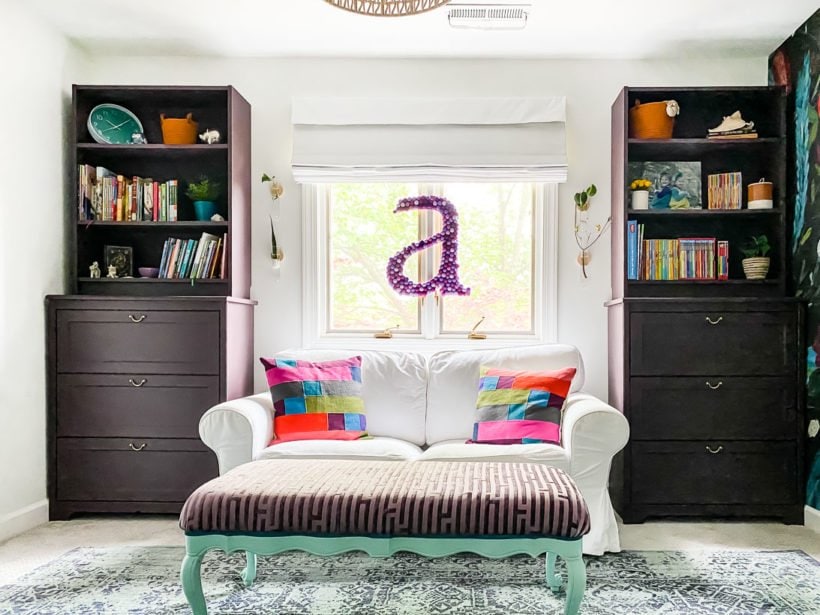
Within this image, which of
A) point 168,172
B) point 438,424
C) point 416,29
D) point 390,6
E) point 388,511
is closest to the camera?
point 390,6

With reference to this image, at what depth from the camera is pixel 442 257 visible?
13.1ft

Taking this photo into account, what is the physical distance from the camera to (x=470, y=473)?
240cm

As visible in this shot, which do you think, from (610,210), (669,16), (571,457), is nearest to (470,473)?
(571,457)

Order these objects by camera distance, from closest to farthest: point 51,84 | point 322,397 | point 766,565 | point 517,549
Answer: point 517,549 < point 766,565 < point 322,397 < point 51,84

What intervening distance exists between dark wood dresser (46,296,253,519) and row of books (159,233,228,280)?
1.03ft

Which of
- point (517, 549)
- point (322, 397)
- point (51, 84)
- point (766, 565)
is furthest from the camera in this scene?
point (51, 84)

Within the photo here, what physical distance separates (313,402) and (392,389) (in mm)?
440

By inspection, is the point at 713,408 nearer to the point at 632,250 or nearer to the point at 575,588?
the point at 632,250

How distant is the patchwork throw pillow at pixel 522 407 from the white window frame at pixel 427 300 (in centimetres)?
69

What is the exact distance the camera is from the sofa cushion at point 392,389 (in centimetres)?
346

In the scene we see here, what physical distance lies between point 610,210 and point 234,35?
7.22 ft

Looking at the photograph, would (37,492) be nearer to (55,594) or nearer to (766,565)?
(55,594)

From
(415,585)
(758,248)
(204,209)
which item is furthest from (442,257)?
(415,585)

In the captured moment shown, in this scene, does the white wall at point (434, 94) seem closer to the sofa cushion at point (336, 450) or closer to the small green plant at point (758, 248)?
Result: the small green plant at point (758, 248)
